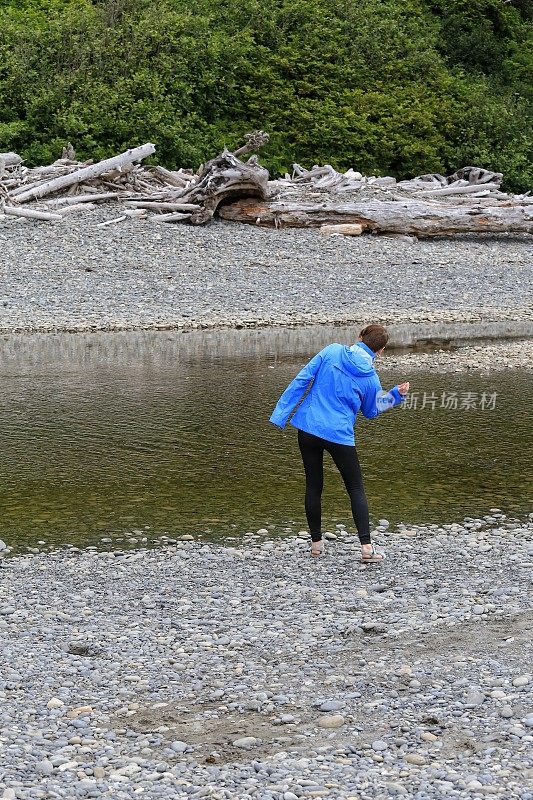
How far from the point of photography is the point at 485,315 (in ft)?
72.9

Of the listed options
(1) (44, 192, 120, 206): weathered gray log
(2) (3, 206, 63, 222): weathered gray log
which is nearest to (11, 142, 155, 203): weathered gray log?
(1) (44, 192, 120, 206): weathered gray log

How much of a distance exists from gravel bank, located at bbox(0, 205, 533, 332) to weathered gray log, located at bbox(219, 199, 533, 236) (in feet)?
1.34

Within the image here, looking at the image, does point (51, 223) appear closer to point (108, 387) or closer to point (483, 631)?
point (108, 387)

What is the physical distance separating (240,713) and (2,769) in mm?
1352

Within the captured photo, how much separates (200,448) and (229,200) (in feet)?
50.0

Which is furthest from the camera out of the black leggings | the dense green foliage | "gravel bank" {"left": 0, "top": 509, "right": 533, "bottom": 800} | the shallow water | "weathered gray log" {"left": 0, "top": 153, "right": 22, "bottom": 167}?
the dense green foliage

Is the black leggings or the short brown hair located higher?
the short brown hair

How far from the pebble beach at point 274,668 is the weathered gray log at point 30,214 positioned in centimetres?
1721

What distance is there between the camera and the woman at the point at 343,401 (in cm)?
884

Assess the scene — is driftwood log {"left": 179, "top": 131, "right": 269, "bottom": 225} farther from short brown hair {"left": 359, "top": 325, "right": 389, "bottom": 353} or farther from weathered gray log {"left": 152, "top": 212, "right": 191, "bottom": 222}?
short brown hair {"left": 359, "top": 325, "right": 389, "bottom": 353}

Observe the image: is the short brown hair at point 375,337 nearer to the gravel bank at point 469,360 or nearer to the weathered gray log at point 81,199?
the gravel bank at point 469,360

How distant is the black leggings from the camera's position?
8.92m

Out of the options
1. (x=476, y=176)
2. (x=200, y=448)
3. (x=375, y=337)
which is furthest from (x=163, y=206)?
(x=375, y=337)

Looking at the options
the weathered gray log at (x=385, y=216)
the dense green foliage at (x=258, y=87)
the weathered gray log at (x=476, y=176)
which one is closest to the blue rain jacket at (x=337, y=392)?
the weathered gray log at (x=385, y=216)
